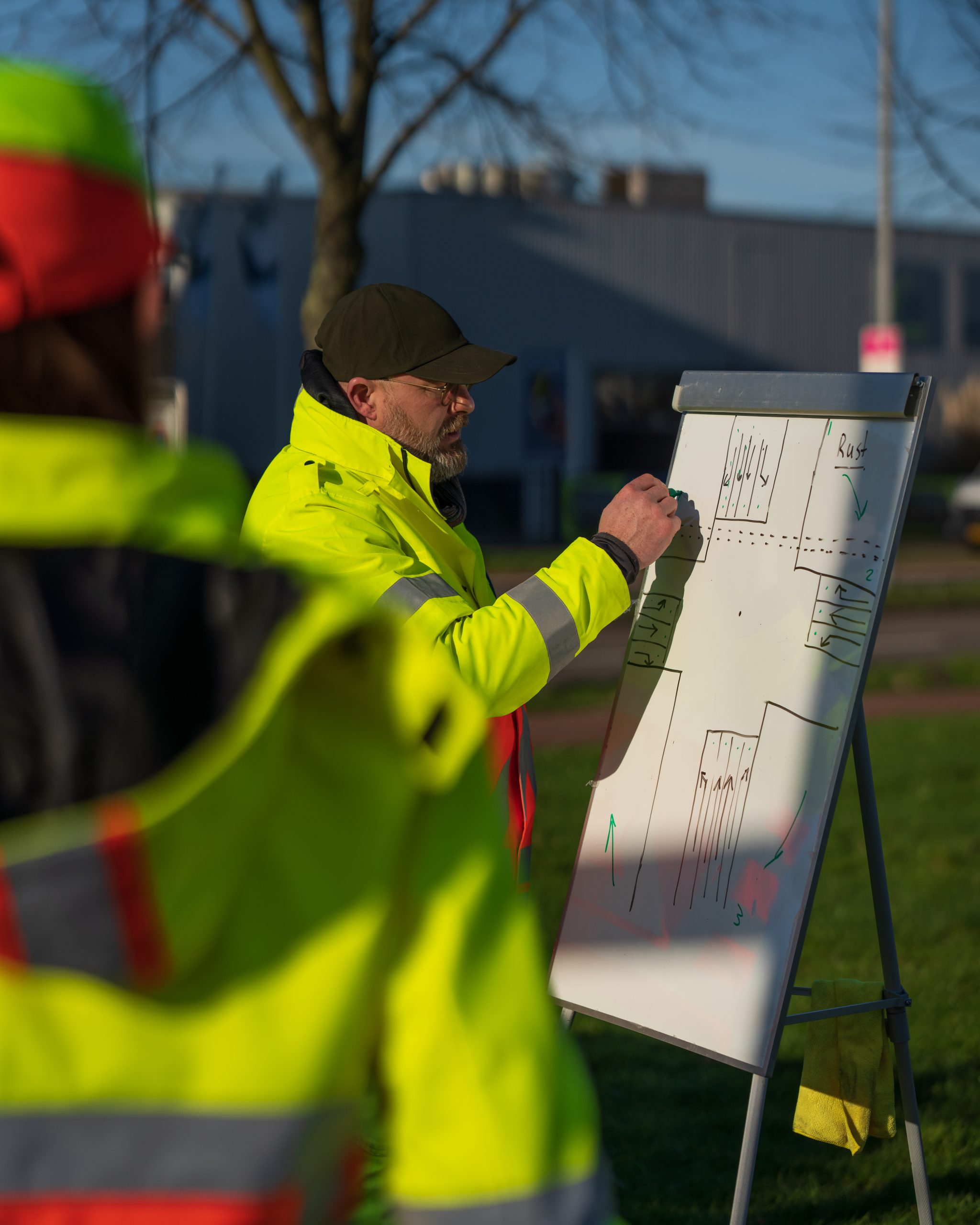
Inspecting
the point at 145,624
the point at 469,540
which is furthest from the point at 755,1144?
the point at 145,624

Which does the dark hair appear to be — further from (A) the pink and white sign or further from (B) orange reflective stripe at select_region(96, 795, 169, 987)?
(A) the pink and white sign

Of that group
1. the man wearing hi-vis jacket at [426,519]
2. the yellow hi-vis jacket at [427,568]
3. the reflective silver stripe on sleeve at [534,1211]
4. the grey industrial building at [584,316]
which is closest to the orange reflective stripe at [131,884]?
the reflective silver stripe on sleeve at [534,1211]

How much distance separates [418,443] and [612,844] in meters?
1.02

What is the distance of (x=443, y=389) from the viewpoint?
9.37 feet

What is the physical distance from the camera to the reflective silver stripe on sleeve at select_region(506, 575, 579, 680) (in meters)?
2.51

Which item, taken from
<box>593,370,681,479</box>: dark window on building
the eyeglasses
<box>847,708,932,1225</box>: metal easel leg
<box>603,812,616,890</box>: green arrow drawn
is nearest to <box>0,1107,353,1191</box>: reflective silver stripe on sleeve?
the eyeglasses

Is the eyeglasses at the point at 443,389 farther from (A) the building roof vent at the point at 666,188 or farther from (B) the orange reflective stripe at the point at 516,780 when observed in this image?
(A) the building roof vent at the point at 666,188

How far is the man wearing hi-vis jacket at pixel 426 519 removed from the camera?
2447 millimetres

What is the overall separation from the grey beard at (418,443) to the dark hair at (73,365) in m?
1.91

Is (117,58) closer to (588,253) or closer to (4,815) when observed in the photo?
(4,815)

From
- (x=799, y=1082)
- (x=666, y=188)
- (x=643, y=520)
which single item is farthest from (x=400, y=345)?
(x=666, y=188)

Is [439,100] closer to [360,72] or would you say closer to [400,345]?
[360,72]

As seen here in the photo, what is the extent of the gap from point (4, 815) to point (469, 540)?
2.24 metres

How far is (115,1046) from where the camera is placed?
0.81 meters
